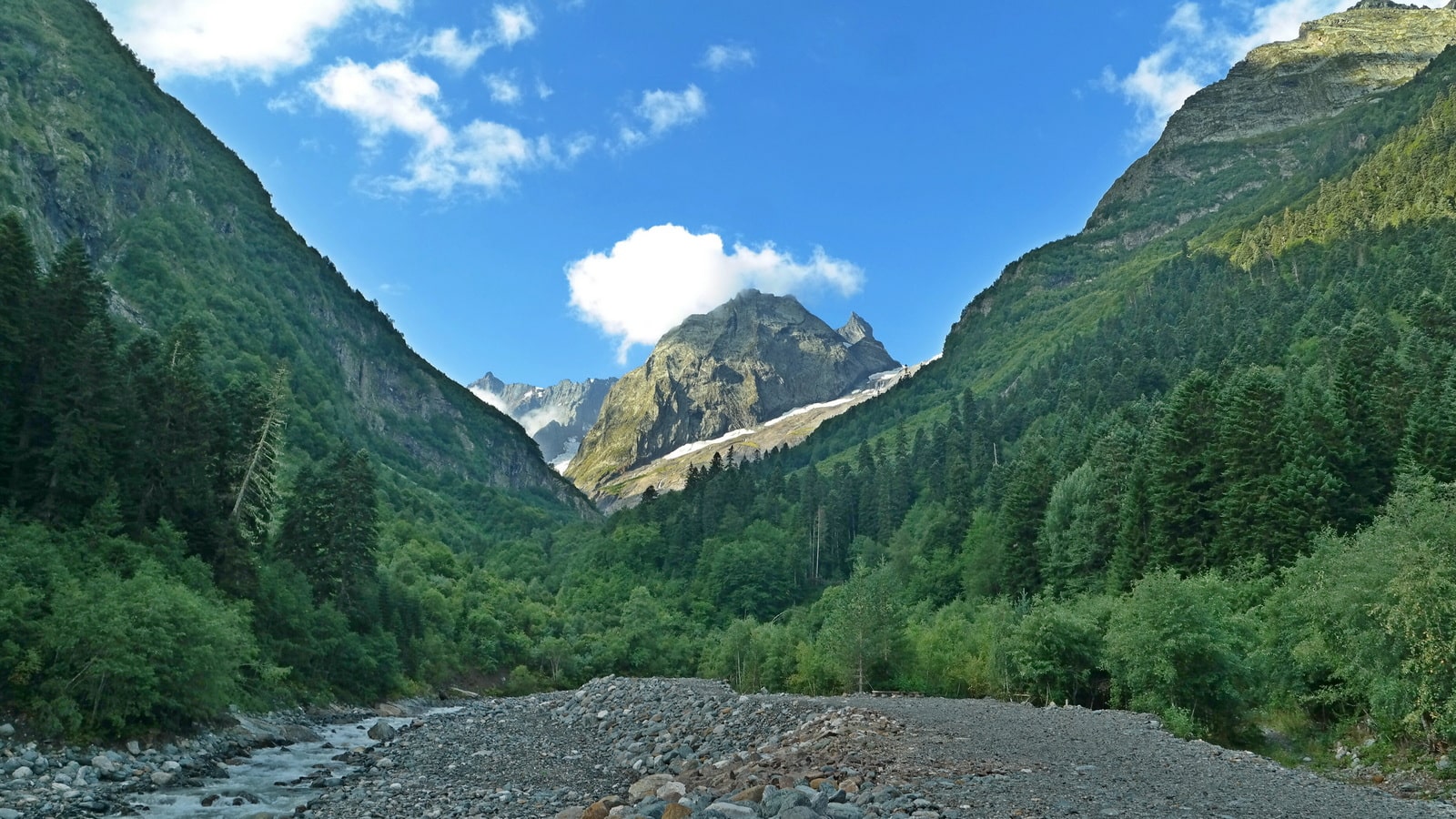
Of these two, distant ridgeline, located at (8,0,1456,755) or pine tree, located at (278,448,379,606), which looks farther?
pine tree, located at (278,448,379,606)

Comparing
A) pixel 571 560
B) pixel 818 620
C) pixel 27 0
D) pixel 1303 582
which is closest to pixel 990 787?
pixel 1303 582

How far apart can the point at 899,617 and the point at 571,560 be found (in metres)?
123

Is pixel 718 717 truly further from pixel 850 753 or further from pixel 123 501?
pixel 123 501

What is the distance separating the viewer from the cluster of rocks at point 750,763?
57.9 feet

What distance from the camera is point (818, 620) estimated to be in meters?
118

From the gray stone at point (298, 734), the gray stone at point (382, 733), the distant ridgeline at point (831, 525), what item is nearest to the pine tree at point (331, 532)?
the distant ridgeline at point (831, 525)

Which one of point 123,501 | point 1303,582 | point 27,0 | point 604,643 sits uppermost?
point 27,0

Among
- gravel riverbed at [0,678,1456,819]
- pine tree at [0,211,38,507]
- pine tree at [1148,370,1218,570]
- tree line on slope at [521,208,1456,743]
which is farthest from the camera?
pine tree at [1148,370,1218,570]

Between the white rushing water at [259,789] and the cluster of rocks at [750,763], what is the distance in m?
11.8

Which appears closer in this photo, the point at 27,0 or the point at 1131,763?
the point at 1131,763

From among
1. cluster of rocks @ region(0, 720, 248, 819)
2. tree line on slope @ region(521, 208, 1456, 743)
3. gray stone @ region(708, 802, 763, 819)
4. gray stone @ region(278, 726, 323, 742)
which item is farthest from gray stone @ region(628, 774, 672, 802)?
gray stone @ region(278, 726, 323, 742)

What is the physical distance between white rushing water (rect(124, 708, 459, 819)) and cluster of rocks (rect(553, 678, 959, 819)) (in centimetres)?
1181

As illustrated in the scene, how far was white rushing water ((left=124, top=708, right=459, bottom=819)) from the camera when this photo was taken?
88.8 ft

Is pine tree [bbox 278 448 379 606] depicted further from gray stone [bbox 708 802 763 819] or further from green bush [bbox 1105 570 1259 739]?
gray stone [bbox 708 802 763 819]
